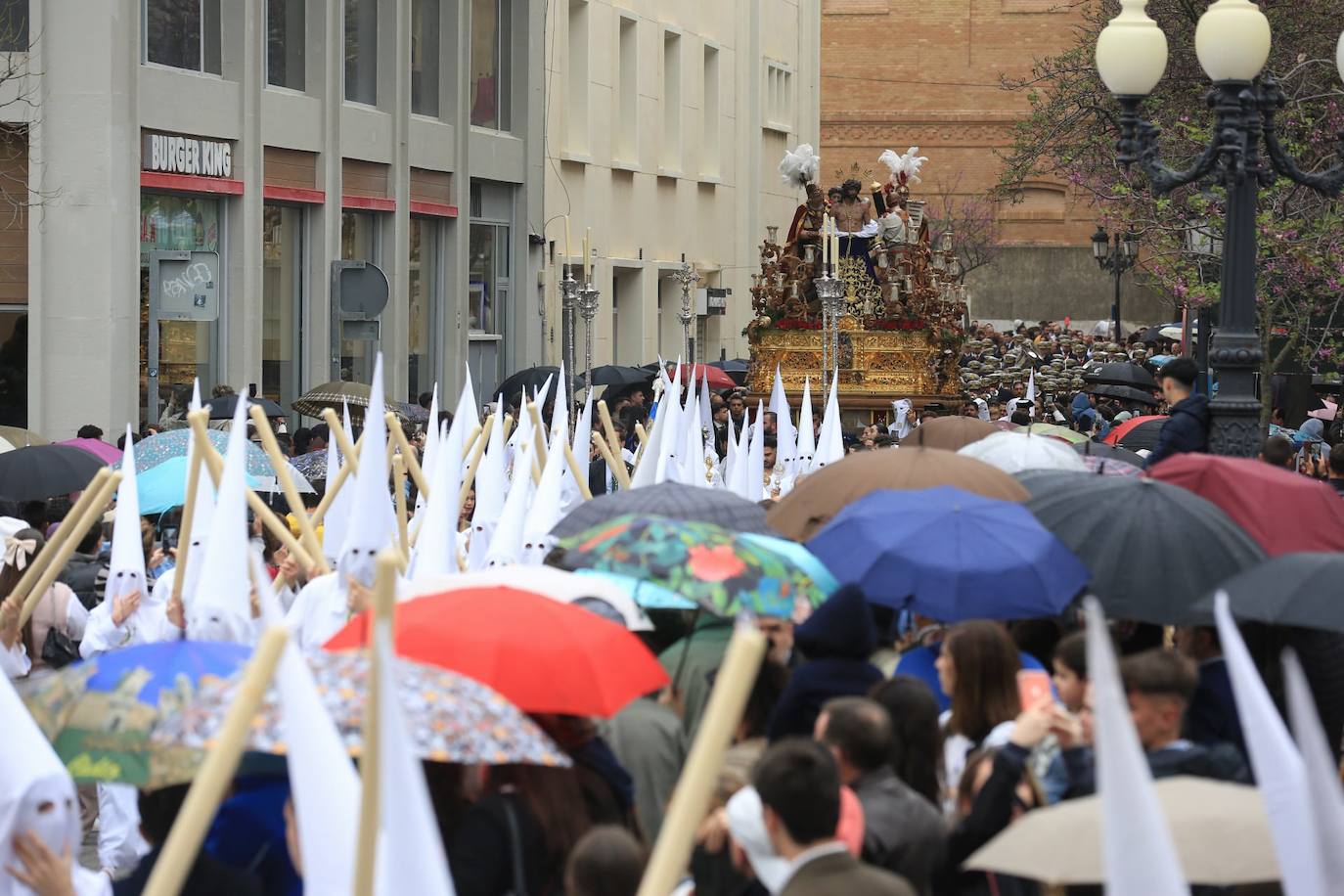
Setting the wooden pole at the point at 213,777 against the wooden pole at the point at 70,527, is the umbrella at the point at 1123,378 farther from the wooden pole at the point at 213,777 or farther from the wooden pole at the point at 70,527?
the wooden pole at the point at 213,777

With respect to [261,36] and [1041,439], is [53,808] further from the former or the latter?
[261,36]

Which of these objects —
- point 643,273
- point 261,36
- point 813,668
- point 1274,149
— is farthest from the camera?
point 643,273

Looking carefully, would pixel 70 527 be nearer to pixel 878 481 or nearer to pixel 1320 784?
pixel 878 481

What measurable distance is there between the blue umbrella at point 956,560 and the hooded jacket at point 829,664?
1.09 m

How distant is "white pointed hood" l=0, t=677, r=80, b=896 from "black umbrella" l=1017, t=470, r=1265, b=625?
4.27 m

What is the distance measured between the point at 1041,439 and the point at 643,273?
89.8ft

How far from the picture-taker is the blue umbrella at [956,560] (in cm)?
773

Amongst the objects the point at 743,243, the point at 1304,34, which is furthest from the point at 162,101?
the point at 743,243

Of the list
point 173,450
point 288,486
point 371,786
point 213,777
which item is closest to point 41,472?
point 173,450

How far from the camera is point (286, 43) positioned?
26484 mm

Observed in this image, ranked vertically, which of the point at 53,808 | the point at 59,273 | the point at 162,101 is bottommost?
the point at 53,808

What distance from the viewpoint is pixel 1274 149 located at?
13.1 m

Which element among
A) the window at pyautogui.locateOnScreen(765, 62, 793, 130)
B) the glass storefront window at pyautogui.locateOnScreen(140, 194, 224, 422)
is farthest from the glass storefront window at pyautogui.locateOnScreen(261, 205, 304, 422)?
the window at pyautogui.locateOnScreen(765, 62, 793, 130)

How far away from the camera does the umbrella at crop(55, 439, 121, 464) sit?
14421 mm
